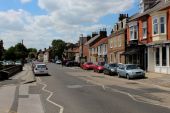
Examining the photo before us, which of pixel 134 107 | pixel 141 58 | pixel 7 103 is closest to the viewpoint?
pixel 134 107

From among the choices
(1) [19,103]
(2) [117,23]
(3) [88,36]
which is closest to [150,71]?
(2) [117,23]

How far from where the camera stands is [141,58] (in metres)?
48.9

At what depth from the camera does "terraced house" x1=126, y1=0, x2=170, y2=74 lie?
41312 millimetres

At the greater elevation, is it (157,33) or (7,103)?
(157,33)

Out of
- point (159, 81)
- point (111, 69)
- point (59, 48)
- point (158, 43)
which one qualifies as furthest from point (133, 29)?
point (59, 48)

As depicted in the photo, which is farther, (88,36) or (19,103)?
(88,36)

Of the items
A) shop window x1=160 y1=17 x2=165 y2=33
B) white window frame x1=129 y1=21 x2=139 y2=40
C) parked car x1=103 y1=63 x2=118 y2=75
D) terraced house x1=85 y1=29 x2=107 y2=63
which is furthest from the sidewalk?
terraced house x1=85 y1=29 x2=107 y2=63

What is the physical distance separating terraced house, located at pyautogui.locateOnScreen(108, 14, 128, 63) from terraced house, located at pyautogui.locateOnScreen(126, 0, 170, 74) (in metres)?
6.33

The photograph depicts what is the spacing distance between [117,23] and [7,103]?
5124 cm

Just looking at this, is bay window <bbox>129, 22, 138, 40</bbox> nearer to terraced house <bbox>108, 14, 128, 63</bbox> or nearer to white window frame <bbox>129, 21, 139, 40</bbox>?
white window frame <bbox>129, 21, 139, 40</bbox>

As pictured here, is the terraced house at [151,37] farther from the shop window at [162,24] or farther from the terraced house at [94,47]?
the terraced house at [94,47]

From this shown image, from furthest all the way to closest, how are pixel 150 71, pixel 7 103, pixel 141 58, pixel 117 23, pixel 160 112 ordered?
pixel 117 23, pixel 141 58, pixel 150 71, pixel 7 103, pixel 160 112

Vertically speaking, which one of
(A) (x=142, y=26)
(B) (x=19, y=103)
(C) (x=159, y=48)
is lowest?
(B) (x=19, y=103)

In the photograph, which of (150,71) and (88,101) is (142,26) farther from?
(88,101)
